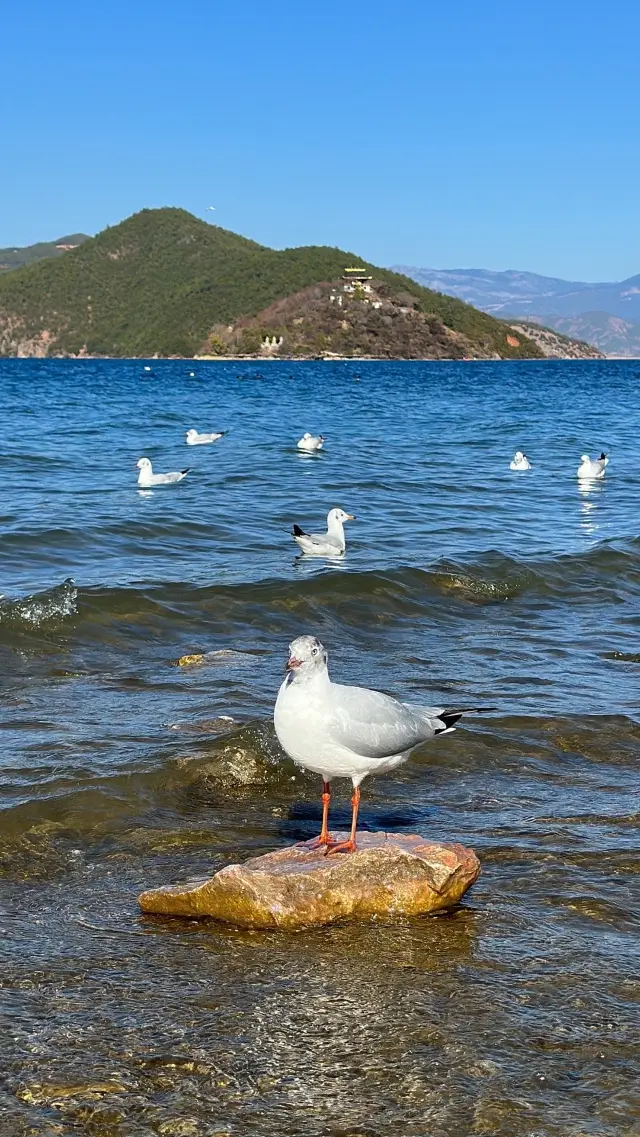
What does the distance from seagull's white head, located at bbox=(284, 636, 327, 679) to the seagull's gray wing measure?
6.7 inches

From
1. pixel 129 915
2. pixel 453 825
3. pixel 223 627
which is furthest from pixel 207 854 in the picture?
pixel 223 627

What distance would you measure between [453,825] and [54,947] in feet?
7.86

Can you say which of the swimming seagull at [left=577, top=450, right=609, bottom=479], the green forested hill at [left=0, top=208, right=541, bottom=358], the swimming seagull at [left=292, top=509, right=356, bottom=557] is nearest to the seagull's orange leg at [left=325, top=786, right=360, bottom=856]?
the swimming seagull at [left=292, top=509, right=356, bottom=557]

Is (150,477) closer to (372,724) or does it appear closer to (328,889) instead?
(372,724)

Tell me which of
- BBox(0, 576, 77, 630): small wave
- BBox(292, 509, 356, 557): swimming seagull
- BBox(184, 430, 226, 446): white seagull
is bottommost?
BBox(0, 576, 77, 630): small wave

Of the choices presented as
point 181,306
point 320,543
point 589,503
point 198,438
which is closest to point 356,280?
point 181,306

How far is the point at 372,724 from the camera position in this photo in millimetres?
5406

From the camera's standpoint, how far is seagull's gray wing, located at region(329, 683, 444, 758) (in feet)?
17.2

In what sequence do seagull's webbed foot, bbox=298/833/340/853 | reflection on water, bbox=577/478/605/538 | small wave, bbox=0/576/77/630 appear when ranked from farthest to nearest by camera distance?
reflection on water, bbox=577/478/605/538
small wave, bbox=0/576/77/630
seagull's webbed foot, bbox=298/833/340/853

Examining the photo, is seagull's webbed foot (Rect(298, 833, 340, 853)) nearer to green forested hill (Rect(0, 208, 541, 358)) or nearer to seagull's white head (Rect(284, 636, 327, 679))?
seagull's white head (Rect(284, 636, 327, 679))

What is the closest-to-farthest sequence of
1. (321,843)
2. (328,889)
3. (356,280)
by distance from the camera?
(328,889) < (321,843) < (356,280)

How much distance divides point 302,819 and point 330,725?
1.53m

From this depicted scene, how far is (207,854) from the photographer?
232 inches

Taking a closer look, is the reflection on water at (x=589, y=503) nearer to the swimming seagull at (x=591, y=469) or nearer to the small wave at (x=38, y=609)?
the swimming seagull at (x=591, y=469)
